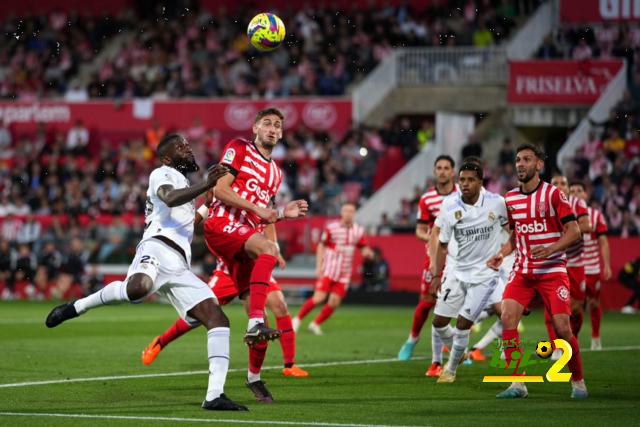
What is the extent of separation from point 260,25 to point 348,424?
607 cm

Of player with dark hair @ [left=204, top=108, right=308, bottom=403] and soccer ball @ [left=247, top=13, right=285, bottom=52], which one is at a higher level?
soccer ball @ [left=247, top=13, right=285, bottom=52]

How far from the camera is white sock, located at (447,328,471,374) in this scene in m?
11.5

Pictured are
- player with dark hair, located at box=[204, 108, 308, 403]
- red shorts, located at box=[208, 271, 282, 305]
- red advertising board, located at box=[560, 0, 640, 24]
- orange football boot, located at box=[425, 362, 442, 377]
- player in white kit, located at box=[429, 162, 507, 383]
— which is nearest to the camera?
player with dark hair, located at box=[204, 108, 308, 403]

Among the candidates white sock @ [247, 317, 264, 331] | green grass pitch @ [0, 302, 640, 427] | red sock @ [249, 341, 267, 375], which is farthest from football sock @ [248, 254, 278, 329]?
green grass pitch @ [0, 302, 640, 427]

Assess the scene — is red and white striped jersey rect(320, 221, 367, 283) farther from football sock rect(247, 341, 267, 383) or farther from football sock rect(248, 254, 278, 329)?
football sock rect(248, 254, 278, 329)

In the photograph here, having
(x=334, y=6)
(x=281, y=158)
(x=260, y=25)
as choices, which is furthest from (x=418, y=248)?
(x=260, y=25)

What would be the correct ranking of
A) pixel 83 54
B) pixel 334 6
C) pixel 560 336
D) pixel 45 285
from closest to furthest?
pixel 560 336, pixel 45 285, pixel 334 6, pixel 83 54

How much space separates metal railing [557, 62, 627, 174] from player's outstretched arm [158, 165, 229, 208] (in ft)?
Result: 68.2

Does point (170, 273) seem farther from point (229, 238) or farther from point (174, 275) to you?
point (229, 238)

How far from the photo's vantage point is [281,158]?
110 ft

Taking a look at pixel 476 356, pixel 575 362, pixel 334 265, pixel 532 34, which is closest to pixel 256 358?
pixel 575 362

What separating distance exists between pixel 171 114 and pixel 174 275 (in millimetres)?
27734

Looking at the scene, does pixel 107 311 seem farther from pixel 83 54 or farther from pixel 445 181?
pixel 83 54

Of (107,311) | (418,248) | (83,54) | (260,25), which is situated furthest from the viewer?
(83,54)
